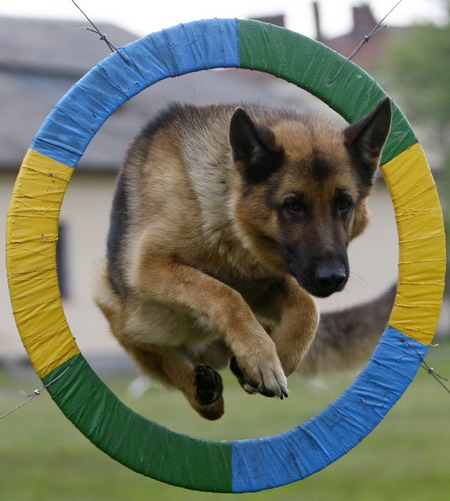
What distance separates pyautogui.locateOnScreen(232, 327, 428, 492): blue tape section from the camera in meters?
5.79

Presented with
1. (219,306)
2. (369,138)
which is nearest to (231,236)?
(219,306)

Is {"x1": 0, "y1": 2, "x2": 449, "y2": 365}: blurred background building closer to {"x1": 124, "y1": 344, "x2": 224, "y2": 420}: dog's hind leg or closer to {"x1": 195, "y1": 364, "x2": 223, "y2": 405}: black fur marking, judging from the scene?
{"x1": 124, "y1": 344, "x2": 224, "y2": 420}: dog's hind leg

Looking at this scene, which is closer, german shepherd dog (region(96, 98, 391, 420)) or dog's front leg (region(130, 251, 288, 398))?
dog's front leg (region(130, 251, 288, 398))

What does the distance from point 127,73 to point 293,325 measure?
5.61 ft

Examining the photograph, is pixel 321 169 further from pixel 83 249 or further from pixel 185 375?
pixel 83 249

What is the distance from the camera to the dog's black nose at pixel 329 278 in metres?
5.41

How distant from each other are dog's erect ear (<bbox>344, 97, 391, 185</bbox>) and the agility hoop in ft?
1.00

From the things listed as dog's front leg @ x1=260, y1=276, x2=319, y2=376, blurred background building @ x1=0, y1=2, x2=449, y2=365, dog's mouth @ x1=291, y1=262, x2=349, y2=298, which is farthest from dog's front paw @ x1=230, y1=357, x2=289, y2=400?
blurred background building @ x1=0, y1=2, x2=449, y2=365

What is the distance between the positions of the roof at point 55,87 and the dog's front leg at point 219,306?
483 inches

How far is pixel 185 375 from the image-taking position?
664 centimetres

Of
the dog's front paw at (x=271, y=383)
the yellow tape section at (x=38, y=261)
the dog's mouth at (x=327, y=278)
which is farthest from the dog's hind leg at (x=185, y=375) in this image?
the dog's mouth at (x=327, y=278)

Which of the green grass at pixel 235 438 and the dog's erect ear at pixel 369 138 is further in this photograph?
the green grass at pixel 235 438

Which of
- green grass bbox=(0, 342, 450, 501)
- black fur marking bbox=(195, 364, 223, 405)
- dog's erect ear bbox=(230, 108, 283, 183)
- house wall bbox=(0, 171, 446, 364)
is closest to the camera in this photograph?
dog's erect ear bbox=(230, 108, 283, 183)

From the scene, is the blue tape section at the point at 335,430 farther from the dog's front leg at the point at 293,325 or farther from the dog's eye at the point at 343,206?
the dog's eye at the point at 343,206
